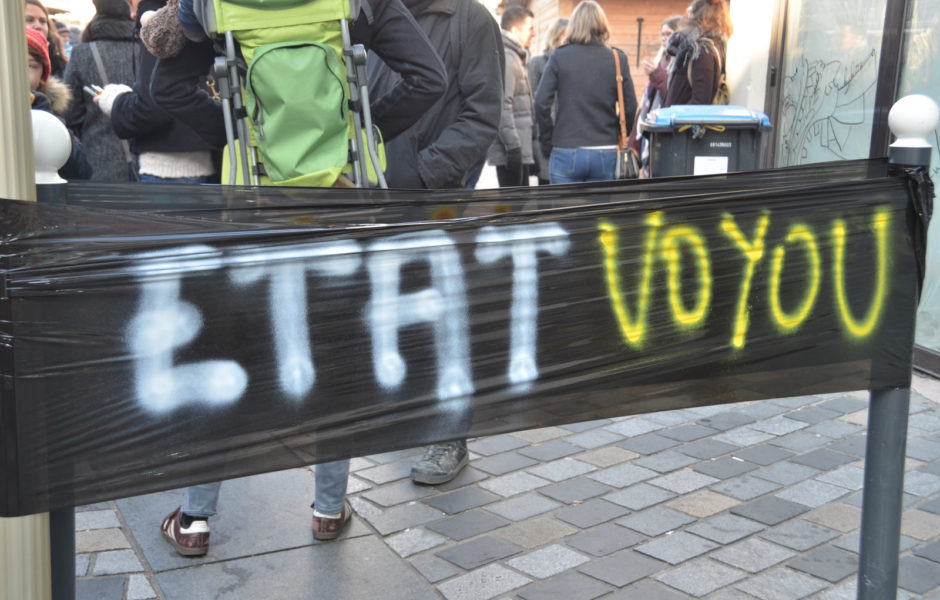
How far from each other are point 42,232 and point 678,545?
7.82 ft

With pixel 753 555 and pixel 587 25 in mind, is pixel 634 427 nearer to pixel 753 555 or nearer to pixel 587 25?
pixel 753 555

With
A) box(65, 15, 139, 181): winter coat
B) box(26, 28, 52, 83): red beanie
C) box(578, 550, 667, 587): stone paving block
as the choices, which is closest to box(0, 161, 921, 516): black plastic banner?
box(578, 550, 667, 587): stone paving block

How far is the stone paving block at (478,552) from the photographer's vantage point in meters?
3.18

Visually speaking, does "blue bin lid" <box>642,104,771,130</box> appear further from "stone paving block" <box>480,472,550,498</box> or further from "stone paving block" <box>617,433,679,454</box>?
A: "stone paving block" <box>480,472,550,498</box>

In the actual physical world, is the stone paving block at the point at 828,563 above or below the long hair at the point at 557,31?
below

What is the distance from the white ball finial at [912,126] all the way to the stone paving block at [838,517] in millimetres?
1624

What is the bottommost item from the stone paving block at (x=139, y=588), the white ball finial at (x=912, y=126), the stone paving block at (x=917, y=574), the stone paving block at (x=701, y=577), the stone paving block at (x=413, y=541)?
the stone paving block at (x=139, y=588)

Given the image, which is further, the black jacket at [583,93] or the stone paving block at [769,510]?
the black jacket at [583,93]

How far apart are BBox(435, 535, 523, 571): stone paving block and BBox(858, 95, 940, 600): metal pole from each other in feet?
4.16

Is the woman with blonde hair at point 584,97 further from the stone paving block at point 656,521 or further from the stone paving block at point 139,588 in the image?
the stone paving block at point 139,588

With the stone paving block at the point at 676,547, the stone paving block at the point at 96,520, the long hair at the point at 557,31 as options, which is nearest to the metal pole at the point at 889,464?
the stone paving block at the point at 676,547

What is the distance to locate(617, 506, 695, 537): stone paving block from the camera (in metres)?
3.42

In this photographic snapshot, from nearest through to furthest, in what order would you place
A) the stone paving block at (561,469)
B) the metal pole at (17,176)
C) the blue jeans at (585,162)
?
1. the metal pole at (17,176)
2. the stone paving block at (561,469)
3. the blue jeans at (585,162)

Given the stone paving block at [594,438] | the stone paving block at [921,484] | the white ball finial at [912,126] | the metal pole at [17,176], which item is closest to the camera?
the metal pole at [17,176]
